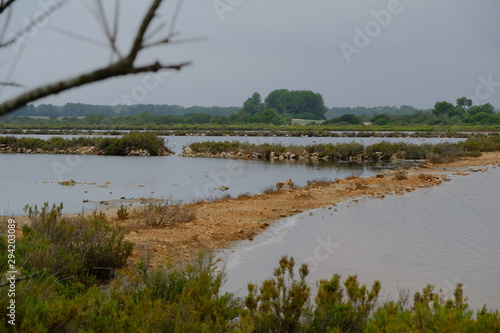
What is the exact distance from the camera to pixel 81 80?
1860 millimetres

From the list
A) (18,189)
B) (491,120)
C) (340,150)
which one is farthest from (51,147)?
(491,120)

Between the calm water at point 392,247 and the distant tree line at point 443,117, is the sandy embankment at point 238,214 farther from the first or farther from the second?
the distant tree line at point 443,117

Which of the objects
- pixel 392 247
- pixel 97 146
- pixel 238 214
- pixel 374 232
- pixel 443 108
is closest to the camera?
pixel 392 247

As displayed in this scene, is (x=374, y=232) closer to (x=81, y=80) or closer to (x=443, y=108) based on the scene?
(x=81, y=80)

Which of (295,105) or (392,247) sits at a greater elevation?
(295,105)

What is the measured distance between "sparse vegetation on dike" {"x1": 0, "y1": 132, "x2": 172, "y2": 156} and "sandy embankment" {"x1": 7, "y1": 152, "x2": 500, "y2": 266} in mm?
26108

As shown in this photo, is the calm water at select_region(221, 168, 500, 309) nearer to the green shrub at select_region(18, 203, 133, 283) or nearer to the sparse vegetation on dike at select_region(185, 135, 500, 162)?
the green shrub at select_region(18, 203, 133, 283)

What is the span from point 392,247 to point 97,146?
131ft

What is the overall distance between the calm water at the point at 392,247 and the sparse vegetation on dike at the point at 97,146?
A: 32.0m

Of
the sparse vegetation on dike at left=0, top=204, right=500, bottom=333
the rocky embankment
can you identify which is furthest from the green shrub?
the rocky embankment

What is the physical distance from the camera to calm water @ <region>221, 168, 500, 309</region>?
8.62m

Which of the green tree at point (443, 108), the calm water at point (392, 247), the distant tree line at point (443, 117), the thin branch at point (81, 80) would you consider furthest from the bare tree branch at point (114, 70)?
the green tree at point (443, 108)

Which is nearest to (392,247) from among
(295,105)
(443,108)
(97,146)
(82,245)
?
(82,245)

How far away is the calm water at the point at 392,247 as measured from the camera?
8.62 metres
